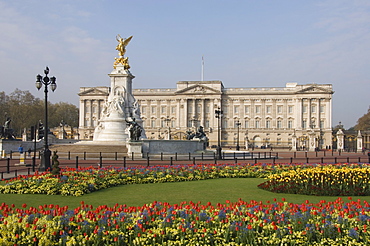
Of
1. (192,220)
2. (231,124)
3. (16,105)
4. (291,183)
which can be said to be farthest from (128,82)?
(231,124)

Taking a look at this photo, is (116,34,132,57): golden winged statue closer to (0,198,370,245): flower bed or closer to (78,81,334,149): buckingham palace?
(0,198,370,245): flower bed

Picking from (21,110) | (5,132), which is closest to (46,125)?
(5,132)

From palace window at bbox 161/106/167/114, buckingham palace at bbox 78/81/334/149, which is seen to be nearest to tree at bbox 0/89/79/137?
buckingham palace at bbox 78/81/334/149

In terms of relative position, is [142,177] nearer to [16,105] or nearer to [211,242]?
[211,242]

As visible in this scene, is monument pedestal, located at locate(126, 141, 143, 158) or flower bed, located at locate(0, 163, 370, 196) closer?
flower bed, located at locate(0, 163, 370, 196)

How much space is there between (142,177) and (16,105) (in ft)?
297

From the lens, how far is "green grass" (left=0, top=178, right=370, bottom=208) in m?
12.5

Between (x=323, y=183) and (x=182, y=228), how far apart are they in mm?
9087

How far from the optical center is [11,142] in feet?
149

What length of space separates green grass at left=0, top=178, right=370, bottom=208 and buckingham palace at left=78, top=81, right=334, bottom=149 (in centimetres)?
9299

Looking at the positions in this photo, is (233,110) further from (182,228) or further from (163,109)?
(182,228)

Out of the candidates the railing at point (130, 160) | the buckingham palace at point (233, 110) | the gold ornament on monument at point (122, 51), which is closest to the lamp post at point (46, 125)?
the railing at point (130, 160)

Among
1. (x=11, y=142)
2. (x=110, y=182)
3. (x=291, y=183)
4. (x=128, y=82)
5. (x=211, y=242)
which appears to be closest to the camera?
(x=211, y=242)

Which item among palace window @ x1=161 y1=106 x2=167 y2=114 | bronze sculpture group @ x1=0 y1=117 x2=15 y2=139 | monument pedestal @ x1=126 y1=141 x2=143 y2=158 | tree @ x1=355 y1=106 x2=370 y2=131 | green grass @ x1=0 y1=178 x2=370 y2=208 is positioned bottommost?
green grass @ x1=0 y1=178 x2=370 y2=208
